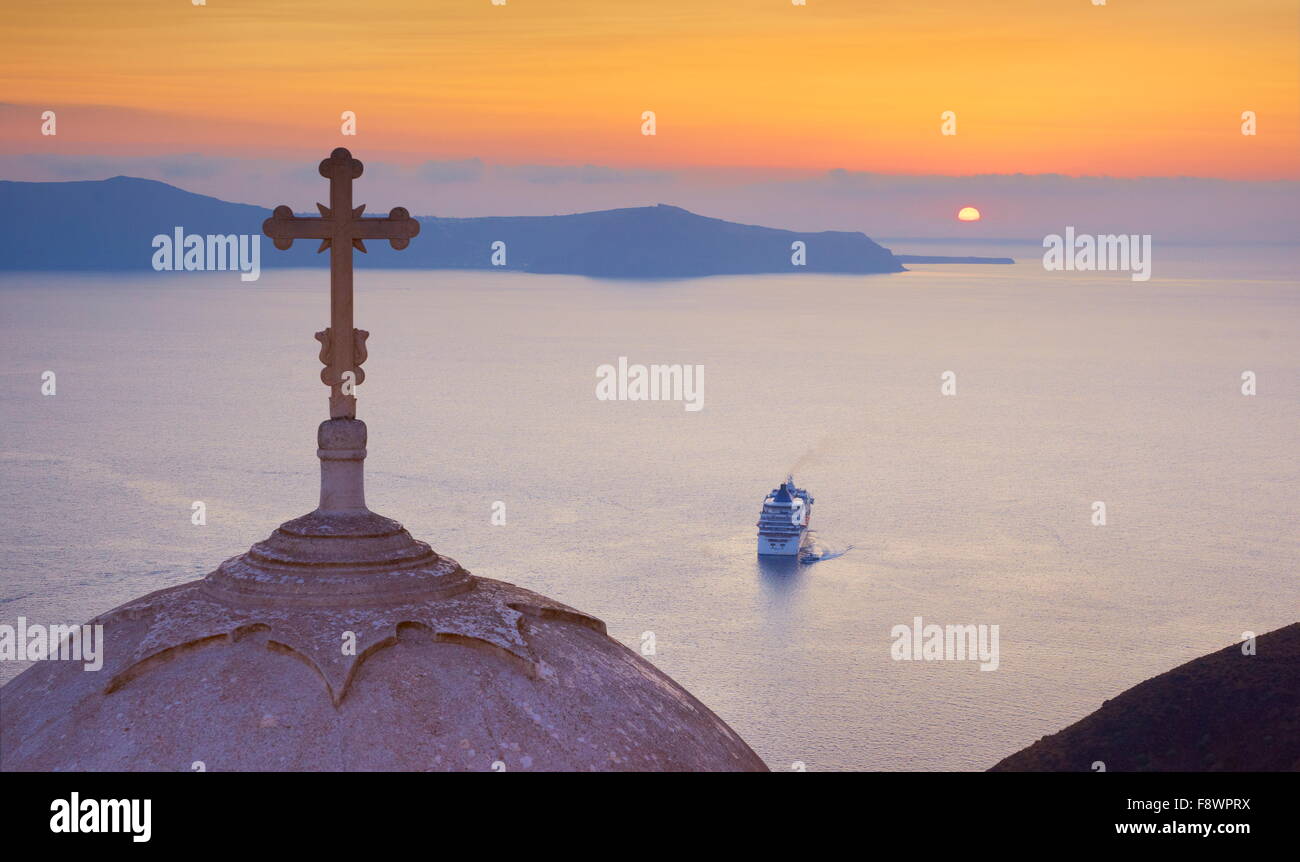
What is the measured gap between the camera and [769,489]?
91.4 m

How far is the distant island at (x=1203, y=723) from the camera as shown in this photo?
26609 mm

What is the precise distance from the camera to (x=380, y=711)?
6.31 m

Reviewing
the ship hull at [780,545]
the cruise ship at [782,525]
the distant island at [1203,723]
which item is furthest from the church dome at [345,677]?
the cruise ship at [782,525]

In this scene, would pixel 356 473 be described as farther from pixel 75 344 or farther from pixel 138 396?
pixel 75 344

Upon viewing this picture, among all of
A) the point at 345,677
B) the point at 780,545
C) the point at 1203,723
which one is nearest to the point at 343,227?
the point at 345,677

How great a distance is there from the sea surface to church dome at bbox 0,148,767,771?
1799 inches

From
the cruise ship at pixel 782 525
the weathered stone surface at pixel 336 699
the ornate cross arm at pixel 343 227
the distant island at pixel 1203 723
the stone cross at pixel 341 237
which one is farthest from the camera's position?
the cruise ship at pixel 782 525

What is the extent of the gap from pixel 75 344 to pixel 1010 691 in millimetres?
110644

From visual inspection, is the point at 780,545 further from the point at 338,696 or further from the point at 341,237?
the point at 338,696

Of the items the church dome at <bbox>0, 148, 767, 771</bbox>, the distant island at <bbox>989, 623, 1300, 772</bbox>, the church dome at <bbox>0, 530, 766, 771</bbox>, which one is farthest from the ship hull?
the church dome at <bbox>0, 530, 766, 771</bbox>

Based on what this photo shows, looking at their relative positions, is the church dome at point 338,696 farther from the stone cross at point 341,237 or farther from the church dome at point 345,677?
the stone cross at point 341,237

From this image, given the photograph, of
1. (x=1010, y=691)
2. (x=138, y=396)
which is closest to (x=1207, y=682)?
(x=1010, y=691)

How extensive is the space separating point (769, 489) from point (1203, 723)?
62865 mm

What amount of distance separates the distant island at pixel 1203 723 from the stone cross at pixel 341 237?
2131 centimetres
